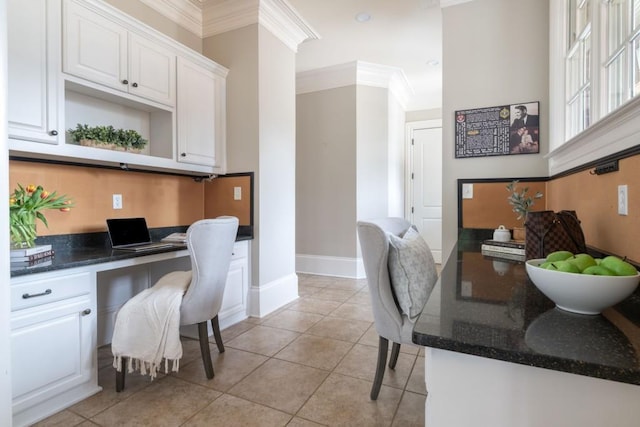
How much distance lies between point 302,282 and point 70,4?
3.43 meters

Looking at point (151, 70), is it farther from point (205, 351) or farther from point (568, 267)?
point (568, 267)

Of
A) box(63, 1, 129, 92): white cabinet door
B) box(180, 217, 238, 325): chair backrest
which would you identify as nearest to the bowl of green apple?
box(180, 217, 238, 325): chair backrest

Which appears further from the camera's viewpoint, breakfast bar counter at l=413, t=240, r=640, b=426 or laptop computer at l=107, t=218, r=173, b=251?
laptop computer at l=107, t=218, r=173, b=251

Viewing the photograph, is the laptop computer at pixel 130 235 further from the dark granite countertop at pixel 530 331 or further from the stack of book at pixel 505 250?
the stack of book at pixel 505 250

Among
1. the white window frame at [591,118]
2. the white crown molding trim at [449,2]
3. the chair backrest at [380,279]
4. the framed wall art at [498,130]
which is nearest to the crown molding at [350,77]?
the white crown molding trim at [449,2]

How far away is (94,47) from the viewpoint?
6.56ft

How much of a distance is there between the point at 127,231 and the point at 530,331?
2.49m

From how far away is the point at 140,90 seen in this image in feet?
7.53

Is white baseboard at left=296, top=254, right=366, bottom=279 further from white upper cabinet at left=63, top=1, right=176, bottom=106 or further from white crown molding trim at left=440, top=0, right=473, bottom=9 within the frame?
white crown molding trim at left=440, top=0, right=473, bottom=9

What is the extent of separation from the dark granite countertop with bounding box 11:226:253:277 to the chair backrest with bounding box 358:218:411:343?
1.41 meters

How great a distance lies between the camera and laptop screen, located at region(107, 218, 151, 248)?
2.21m

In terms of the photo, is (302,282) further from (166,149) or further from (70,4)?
(70,4)

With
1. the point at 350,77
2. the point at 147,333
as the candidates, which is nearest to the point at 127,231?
the point at 147,333

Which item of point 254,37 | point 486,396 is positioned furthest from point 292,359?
point 254,37
